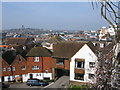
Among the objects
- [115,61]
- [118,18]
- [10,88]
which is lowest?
[10,88]

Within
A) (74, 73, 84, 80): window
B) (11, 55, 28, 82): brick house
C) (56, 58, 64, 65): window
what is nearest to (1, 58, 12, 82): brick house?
(11, 55, 28, 82): brick house

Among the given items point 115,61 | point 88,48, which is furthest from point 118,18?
point 88,48

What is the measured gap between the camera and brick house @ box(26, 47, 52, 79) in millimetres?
15500

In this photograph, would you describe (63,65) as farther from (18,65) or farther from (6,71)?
(6,71)

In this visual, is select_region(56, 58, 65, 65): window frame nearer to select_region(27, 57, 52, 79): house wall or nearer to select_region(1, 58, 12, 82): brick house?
select_region(27, 57, 52, 79): house wall

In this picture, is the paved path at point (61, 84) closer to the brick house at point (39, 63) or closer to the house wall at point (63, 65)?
the house wall at point (63, 65)

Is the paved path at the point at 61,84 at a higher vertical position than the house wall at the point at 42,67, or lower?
lower

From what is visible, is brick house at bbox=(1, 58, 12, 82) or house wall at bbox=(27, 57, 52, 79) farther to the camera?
house wall at bbox=(27, 57, 52, 79)

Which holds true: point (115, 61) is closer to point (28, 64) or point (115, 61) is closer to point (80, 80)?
point (80, 80)

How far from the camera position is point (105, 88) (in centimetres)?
161

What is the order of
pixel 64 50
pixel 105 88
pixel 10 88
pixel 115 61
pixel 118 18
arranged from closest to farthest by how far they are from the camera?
pixel 118 18, pixel 115 61, pixel 105 88, pixel 10 88, pixel 64 50

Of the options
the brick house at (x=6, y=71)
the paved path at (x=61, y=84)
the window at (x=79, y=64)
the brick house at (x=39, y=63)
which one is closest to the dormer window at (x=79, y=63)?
the window at (x=79, y=64)

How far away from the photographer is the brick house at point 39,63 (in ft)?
50.9

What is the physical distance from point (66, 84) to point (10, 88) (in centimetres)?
437
